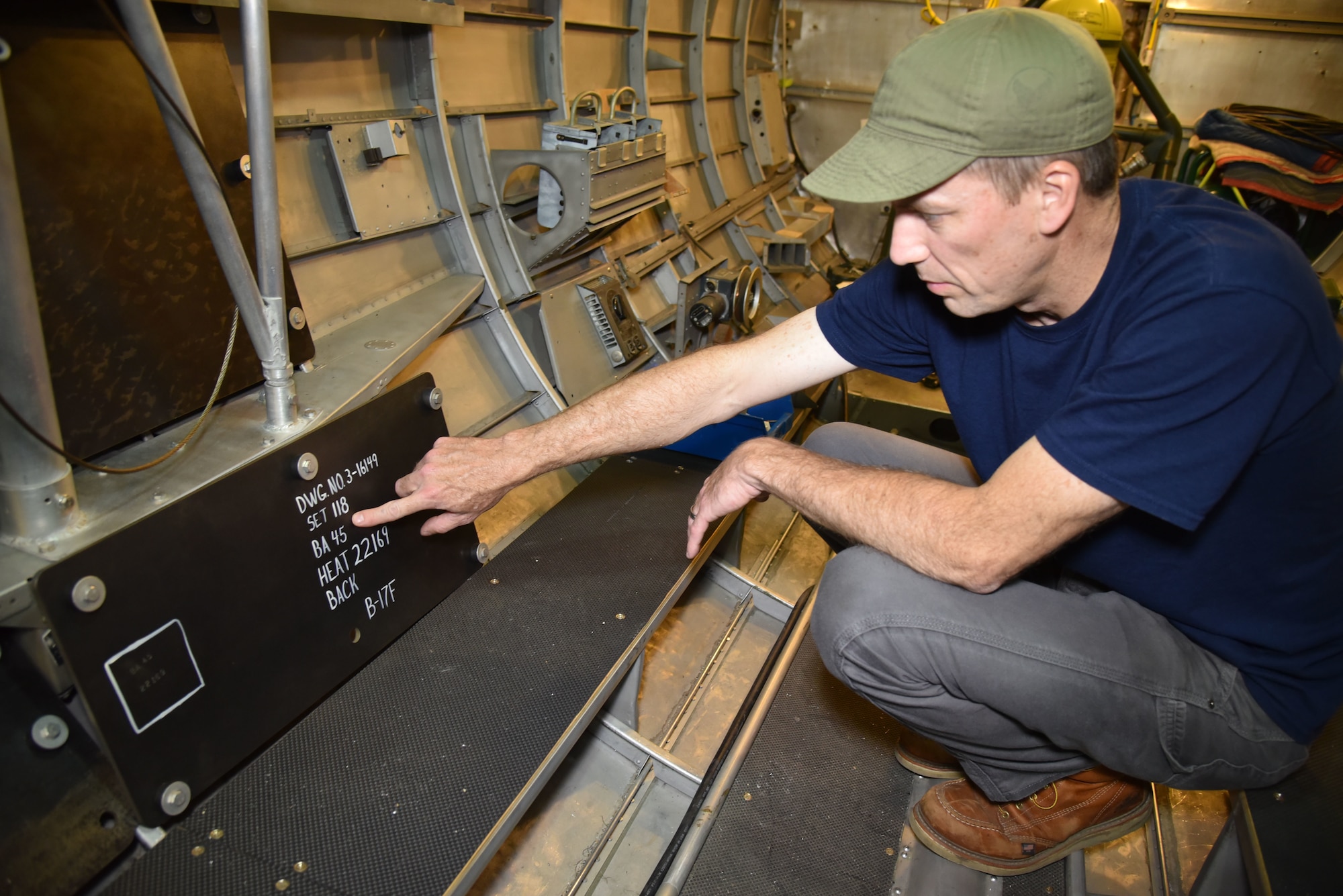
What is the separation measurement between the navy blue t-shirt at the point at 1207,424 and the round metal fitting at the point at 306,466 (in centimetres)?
118

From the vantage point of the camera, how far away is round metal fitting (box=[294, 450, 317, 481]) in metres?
1.33

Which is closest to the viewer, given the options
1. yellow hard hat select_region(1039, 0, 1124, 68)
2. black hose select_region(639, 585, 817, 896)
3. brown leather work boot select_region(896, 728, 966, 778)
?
black hose select_region(639, 585, 817, 896)

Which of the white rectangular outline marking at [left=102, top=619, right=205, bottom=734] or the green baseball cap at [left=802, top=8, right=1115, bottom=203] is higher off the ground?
the green baseball cap at [left=802, top=8, right=1115, bottom=203]

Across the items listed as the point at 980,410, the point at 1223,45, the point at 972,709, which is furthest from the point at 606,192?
the point at 1223,45

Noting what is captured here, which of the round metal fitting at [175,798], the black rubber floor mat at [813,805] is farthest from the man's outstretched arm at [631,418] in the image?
the black rubber floor mat at [813,805]

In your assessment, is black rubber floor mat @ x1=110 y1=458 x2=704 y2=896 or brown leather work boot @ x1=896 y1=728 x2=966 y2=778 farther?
brown leather work boot @ x1=896 y1=728 x2=966 y2=778

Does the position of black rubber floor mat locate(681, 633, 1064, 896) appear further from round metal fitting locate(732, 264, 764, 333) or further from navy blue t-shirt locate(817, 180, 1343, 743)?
round metal fitting locate(732, 264, 764, 333)

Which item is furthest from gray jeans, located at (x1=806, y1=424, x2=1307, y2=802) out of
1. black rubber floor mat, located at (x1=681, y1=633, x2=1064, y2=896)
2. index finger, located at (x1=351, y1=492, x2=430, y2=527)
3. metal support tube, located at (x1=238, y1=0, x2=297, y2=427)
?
metal support tube, located at (x1=238, y1=0, x2=297, y2=427)

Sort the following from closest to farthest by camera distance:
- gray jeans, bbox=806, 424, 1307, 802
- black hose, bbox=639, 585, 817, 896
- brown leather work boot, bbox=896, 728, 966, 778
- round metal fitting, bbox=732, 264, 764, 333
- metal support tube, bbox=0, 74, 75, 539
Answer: metal support tube, bbox=0, 74, 75, 539
gray jeans, bbox=806, 424, 1307, 802
black hose, bbox=639, 585, 817, 896
brown leather work boot, bbox=896, 728, 966, 778
round metal fitting, bbox=732, 264, 764, 333

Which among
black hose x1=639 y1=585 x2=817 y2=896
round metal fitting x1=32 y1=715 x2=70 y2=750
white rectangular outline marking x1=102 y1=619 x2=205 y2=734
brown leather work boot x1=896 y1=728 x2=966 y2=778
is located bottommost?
brown leather work boot x1=896 y1=728 x2=966 y2=778

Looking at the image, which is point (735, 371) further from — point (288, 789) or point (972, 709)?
point (288, 789)

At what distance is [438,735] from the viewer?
4.50ft

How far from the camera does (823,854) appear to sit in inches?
59.1

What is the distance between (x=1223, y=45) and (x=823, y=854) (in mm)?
6556
